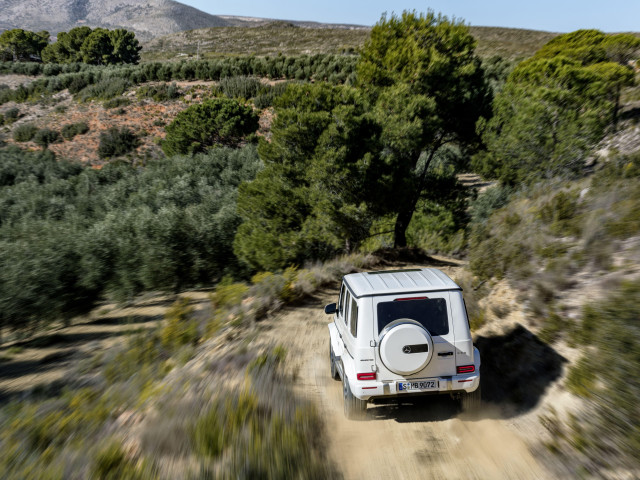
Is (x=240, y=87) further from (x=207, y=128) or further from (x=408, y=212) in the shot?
(x=408, y=212)

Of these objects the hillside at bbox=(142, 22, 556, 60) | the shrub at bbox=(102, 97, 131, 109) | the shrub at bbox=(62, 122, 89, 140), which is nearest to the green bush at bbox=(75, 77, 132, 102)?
the shrub at bbox=(102, 97, 131, 109)

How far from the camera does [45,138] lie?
156 feet

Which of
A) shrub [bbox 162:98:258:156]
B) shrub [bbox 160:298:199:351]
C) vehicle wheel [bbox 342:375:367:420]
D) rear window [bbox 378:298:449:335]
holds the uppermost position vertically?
rear window [bbox 378:298:449:335]

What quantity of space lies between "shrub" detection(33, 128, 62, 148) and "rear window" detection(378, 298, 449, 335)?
53.4 meters

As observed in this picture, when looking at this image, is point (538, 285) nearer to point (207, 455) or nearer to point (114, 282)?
point (207, 455)

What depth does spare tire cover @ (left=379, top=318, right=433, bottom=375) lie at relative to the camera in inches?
183

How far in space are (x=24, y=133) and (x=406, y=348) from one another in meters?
57.8

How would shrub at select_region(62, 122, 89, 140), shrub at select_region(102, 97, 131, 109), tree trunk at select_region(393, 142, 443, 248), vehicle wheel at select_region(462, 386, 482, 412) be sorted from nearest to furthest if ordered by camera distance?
1. vehicle wheel at select_region(462, 386, 482, 412)
2. tree trunk at select_region(393, 142, 443, 248)
3. shrub at select_region(62, 122, 89, 140)
4. shrub at select_region(102, 97, 131, 109)

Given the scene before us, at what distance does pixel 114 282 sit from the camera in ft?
48.0

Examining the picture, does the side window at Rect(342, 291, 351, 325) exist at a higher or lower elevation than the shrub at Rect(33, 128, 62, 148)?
higher

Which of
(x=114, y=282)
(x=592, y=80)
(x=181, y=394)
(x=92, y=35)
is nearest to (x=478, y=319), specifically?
(x=181, y=394)

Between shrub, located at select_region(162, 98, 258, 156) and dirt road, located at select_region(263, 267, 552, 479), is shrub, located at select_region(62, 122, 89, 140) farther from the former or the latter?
dirt road, located at select_region(263, 267, 552, 479)

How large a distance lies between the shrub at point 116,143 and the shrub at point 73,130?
13.6ft

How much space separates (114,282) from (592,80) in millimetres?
22356
